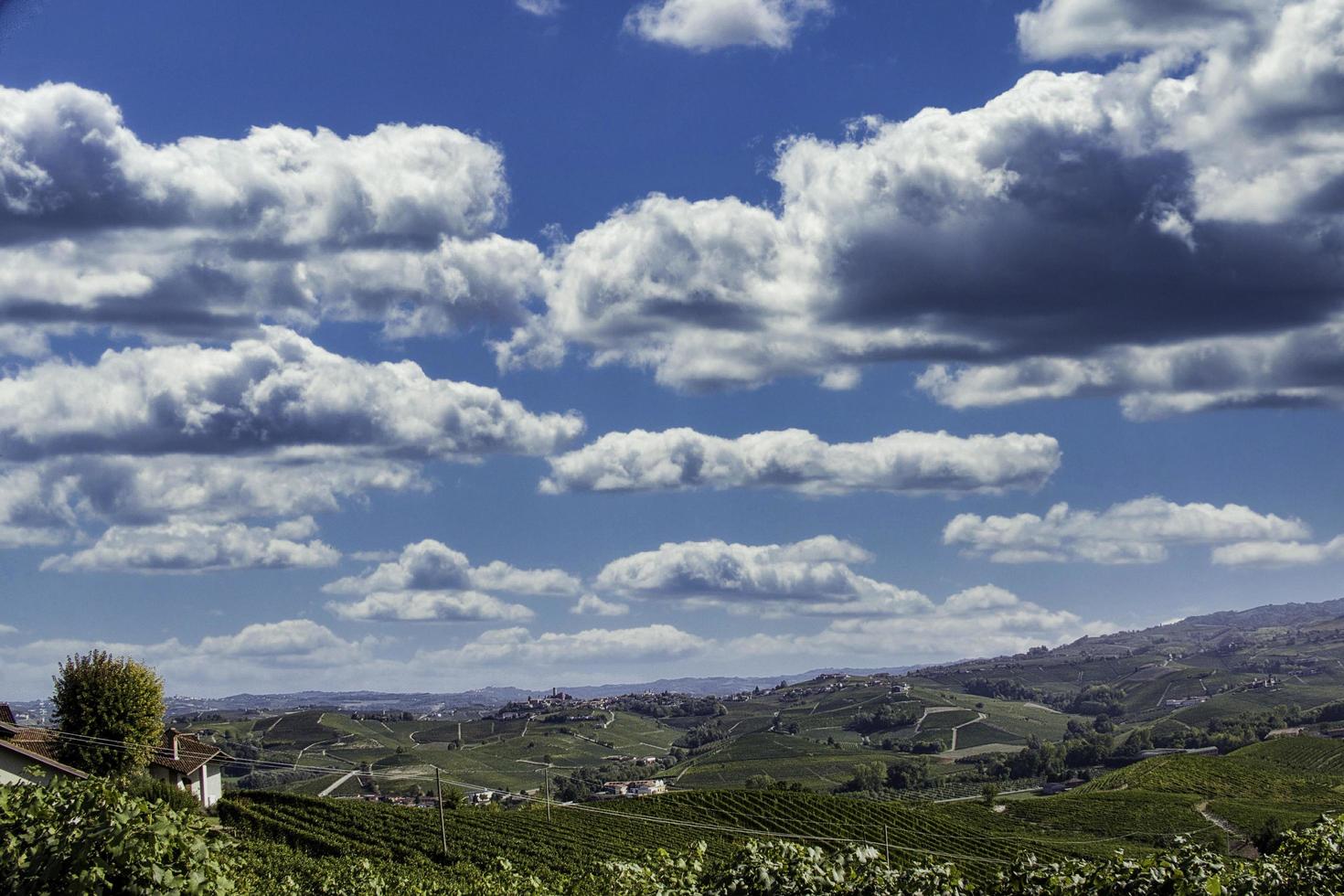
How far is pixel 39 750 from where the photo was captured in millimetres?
72750

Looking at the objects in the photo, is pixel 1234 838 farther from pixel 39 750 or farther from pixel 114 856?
pixel 114 856

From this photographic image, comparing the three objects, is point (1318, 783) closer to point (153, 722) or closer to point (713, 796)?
point (713, 796)

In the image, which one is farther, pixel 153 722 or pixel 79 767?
pixel 153 722

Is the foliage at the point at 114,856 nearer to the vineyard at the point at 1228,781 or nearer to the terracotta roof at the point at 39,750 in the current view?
the terracotta roof at the point at 39,750

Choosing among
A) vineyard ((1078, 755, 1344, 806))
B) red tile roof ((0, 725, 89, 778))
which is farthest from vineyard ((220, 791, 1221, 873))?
vineyard ((1078, 755, 1344, 806))

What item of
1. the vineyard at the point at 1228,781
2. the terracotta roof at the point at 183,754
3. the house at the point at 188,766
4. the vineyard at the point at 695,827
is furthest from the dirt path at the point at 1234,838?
the terracotta roof at the point at 183,754

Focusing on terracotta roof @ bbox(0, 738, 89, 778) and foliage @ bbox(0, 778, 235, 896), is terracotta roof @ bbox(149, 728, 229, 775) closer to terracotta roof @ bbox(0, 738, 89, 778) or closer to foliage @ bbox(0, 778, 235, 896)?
terracotta roof @ bbox(0, 738, 89, 778)

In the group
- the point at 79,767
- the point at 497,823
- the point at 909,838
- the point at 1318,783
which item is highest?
the point at 79,767

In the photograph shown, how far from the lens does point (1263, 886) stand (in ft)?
59.2

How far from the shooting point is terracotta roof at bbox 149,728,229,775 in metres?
78.5

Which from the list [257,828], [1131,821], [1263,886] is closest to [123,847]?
[1263,886]

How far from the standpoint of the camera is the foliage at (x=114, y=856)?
11.7 metres

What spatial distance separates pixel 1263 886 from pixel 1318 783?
180792 mm

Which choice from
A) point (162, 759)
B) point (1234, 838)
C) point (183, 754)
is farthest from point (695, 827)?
point (1234, 838)
